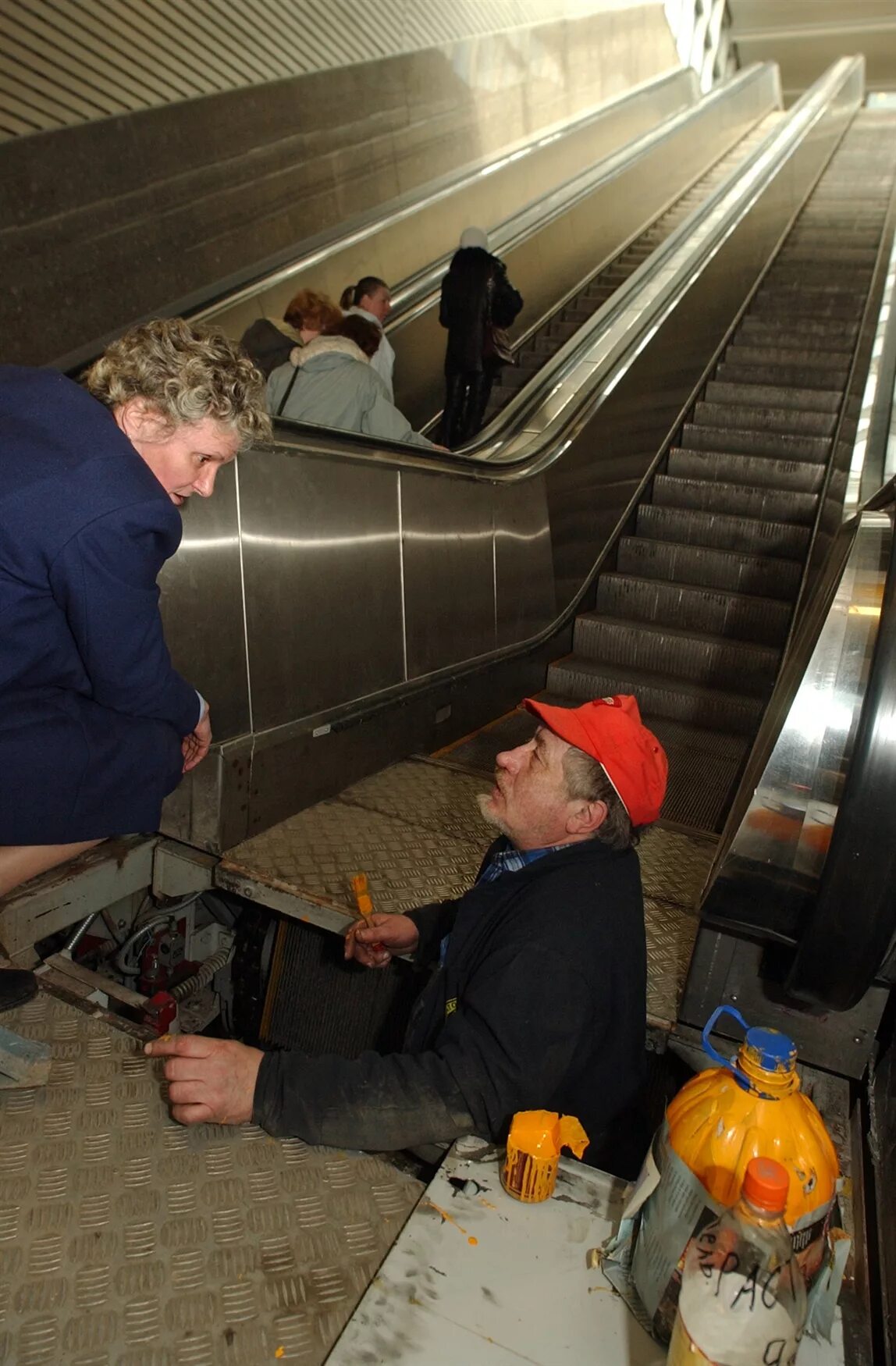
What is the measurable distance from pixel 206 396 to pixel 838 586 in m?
1.33

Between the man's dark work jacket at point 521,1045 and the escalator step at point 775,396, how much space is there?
6.49 meters

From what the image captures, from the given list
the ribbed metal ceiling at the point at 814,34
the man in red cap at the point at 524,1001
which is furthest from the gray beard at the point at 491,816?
the ribbed metal ceiling at the point at 814,34

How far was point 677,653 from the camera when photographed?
5309mm

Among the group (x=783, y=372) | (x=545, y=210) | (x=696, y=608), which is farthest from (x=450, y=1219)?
(x=545, y=210)

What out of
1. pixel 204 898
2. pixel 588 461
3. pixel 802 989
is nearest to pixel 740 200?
pixel 588 461

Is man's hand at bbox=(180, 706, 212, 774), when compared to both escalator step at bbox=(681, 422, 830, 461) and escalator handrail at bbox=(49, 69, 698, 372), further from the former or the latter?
escalator step at bbox=(681, 422, 830, 461)

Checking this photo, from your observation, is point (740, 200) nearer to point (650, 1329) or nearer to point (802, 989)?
point (802, 989)

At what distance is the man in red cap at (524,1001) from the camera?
1.58m

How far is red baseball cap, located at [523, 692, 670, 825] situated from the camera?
1793 millimetres

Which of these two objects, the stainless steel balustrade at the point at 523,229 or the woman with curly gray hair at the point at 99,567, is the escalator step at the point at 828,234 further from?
the woman with curly gray hair at the point at 99,567

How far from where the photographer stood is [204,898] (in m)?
3.31

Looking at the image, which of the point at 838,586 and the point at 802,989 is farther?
the point at 838,586

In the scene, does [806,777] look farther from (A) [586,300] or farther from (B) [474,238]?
(A) [586,300]

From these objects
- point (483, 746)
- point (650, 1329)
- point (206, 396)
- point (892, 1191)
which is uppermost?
point (206, 396)
